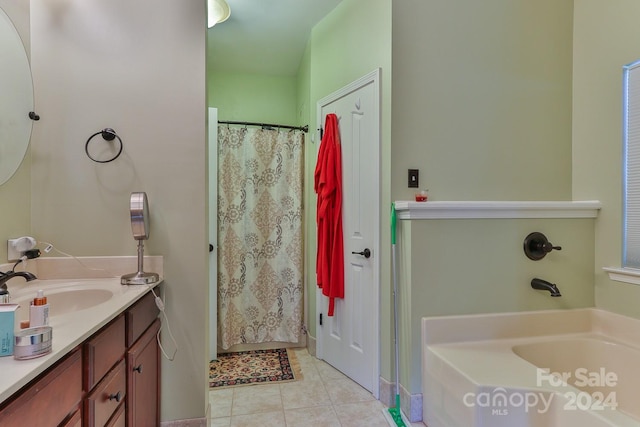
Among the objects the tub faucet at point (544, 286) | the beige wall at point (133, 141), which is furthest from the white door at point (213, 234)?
the tub faucet at point (544, 286)

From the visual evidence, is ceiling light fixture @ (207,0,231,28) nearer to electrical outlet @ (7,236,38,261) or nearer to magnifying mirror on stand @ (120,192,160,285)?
magnifying mirror on stand @ (120,192,160,285)

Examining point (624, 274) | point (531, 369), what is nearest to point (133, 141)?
point (531, 369)

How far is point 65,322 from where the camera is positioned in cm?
96

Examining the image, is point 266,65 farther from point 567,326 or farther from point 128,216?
point 567,326

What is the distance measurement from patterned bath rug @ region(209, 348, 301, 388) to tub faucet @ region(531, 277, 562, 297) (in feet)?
5.64

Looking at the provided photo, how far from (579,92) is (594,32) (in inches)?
13.9

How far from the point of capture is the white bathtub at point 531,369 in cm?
132

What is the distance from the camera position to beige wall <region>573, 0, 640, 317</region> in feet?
6.06

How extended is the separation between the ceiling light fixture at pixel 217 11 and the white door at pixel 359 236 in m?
0.96

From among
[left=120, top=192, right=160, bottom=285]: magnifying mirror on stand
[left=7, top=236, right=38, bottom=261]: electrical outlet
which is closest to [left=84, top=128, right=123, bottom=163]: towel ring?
[left=120, top=192, right=160, bottom=285]: magnifying mirror on stand

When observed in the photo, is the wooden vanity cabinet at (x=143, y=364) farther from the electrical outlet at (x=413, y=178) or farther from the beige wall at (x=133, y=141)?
the electrical outlet at (x=413, y=178)

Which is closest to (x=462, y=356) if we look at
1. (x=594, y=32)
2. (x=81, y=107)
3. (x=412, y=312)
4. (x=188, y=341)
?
(x=412, y=312)

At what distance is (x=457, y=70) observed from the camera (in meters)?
2.02

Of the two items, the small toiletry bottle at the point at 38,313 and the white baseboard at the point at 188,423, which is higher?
the small toiletry bottle at the point at 38,313
